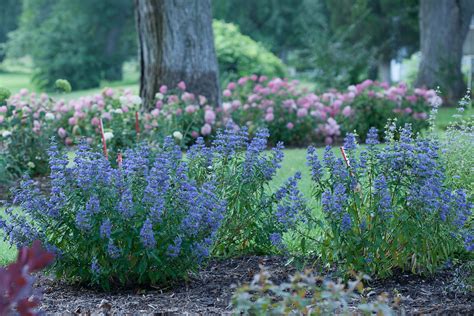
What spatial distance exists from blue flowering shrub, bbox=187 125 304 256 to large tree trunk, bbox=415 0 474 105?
14826mm

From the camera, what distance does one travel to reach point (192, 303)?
4027mm

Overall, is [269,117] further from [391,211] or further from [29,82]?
[29,82]

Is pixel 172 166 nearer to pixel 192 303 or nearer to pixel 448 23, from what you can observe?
pixel 192 303

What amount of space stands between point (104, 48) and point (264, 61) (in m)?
19.0

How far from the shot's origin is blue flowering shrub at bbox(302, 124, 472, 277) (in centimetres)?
423

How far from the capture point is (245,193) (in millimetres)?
4777

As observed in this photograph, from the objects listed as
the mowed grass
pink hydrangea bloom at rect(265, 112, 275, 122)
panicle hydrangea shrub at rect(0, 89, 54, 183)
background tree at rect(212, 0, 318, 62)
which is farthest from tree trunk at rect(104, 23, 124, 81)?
panicle hydrangea shrub at rect(0, 89, 54, 183)

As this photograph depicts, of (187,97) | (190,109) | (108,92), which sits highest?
(108,92)

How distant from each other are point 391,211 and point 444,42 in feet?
53.5

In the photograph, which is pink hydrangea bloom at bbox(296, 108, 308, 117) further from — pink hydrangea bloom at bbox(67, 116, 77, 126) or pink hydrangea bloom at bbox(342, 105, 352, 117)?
pink hydrangea bloom at bbox(67, 116, 77, 126)

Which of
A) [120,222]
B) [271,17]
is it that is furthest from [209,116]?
[271,17]

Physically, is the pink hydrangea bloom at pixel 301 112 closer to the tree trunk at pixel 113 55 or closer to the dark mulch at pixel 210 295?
the dark mulch at pixel 210 295

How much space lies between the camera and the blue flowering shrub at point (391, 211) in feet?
13.9

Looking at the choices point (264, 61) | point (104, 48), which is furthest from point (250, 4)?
point (264, 61)
